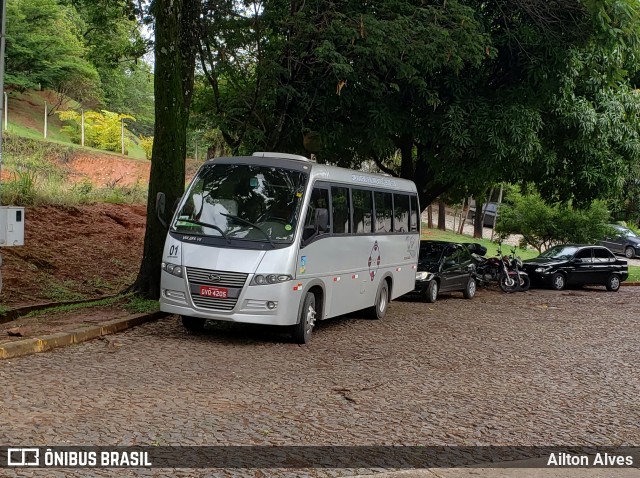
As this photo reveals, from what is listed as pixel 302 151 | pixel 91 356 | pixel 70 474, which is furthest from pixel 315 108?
pixel 70 474

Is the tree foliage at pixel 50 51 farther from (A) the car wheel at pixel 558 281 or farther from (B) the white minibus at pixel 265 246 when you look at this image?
(B) the white minibus at pixel 265 246

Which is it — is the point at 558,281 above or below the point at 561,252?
below

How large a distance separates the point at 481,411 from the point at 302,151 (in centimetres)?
1269

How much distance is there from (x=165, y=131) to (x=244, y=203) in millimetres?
2920

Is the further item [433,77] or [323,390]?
[433,77]

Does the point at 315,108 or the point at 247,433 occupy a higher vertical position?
the point at 315,108

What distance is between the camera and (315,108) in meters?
18.1

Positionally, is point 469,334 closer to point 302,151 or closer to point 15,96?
point 302,151

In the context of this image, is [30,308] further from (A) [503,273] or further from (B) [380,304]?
(A) [503,273]

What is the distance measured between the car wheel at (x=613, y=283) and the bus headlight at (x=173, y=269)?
747 inches

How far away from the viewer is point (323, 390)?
825 cm

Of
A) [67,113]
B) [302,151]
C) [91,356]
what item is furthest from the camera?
[67,113]

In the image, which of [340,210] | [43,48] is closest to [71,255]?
[340,210]

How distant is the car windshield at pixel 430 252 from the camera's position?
1931 centimetres
